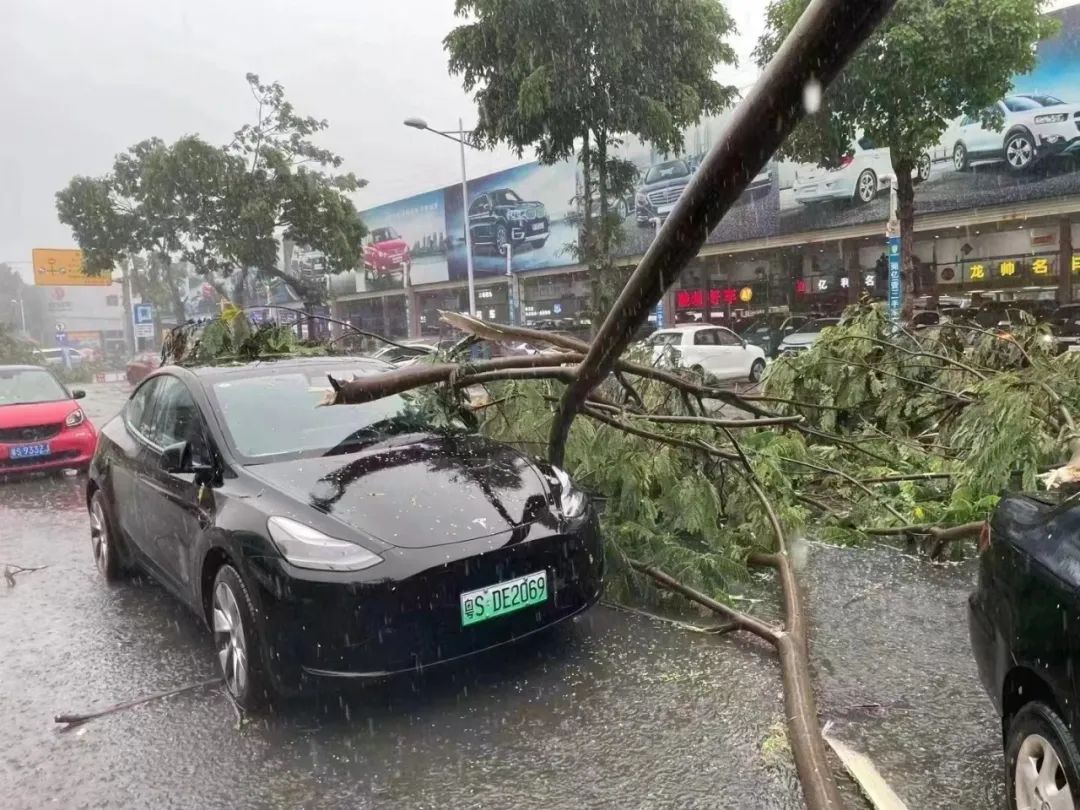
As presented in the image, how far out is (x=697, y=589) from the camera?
14.6 ft

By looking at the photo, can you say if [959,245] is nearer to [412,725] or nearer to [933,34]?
[933,34]

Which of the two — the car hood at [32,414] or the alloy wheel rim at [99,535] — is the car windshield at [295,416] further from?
the car hood at [32,414]

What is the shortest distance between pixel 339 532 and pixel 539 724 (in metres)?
1.12

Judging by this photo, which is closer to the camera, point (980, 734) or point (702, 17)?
point (980, 734)

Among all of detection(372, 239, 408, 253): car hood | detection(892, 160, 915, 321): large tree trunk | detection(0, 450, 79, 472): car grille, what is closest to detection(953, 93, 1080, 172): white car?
detection(892, 160, 915, 321): large tree trunk

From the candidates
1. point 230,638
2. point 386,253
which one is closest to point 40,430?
point 230,638

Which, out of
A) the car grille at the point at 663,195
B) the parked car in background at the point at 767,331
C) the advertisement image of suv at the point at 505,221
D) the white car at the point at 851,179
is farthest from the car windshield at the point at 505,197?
the white car at the point at 851,179

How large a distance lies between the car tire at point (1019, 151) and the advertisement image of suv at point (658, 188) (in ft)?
25.8

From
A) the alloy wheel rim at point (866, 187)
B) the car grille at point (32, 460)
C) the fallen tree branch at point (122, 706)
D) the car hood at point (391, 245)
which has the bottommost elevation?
the fallen tree branch at point (122, 706)

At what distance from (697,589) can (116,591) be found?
12.1 ft

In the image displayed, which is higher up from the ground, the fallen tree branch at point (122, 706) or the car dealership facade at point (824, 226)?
the car dealership facade at point (824, 226)

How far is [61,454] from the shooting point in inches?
379

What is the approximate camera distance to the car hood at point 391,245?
130 ft

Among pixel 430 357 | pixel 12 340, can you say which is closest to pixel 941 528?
pixel 430 357
